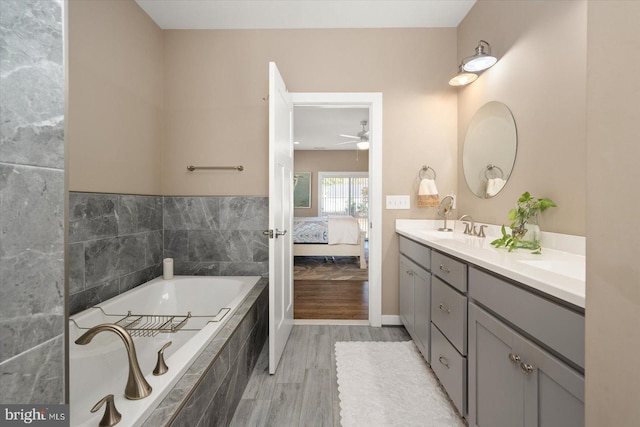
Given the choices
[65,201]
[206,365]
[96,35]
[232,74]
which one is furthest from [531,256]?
[96,35]

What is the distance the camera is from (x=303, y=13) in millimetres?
2410

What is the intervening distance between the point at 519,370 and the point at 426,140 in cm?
207

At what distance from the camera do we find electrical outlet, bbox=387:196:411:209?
2.64 meters

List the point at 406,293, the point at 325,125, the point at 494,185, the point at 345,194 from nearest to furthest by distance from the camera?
the point at 494,185
the point at 406,293
the point at 325,125
the point at 345,194

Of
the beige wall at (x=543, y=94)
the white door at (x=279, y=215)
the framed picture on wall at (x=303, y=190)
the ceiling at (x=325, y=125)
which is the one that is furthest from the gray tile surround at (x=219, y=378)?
the framed picture on wall at (x=303, y=190)

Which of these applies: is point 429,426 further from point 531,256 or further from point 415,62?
point 415,62

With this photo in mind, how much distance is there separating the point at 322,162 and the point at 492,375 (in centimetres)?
730

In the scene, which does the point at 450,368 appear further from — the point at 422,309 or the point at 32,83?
the point at 32,83

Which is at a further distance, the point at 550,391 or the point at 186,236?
the point at 186,236

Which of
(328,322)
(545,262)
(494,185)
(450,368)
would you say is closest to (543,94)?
(494,185)

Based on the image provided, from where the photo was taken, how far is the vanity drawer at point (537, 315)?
773mm

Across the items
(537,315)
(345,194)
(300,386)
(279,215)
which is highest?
(345,194)

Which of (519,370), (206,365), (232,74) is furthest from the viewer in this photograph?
(232,74)

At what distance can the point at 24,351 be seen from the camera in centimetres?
53
